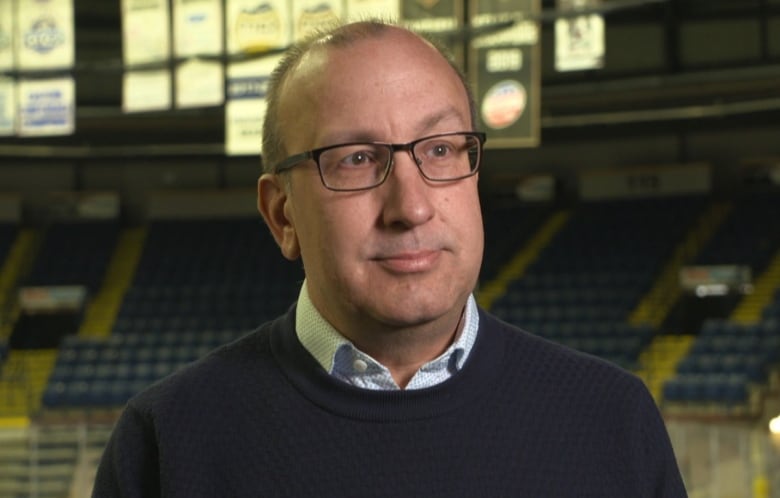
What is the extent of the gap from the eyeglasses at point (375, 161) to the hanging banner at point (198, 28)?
11.1 m

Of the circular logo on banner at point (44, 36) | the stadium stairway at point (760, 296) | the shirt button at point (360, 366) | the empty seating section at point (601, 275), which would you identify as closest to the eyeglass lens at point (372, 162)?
the shirt button at point (360, 366)

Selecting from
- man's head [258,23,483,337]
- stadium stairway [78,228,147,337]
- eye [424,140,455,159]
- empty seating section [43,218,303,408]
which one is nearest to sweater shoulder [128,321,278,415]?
man's head [258,23,483,337]

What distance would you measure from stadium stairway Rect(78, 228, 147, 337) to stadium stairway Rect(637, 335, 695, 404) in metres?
8.69

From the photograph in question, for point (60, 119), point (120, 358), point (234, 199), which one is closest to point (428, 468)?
point (60, 119)

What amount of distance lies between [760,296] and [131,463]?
1782 centimetres

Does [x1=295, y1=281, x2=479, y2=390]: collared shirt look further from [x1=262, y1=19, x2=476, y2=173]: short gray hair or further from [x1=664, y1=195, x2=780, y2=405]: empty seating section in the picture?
[x1=664, y1=195, x2=780, y2=405]: empty seating section

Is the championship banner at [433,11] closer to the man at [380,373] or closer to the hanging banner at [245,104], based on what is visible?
the hanging banner at [245,104]

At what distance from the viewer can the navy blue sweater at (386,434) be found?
5.86 feet

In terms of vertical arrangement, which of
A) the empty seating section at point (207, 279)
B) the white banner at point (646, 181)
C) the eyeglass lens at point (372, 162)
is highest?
the eyeglass lens at point (372, 162)

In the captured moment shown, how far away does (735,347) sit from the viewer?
15953 millimetres

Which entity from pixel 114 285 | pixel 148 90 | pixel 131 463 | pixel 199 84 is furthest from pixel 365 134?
pixel 114 285

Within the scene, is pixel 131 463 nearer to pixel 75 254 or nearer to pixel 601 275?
pixel 601 275

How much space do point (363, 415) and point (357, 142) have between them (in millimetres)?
349

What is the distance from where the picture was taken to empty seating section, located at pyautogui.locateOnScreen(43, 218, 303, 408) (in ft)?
60.2
